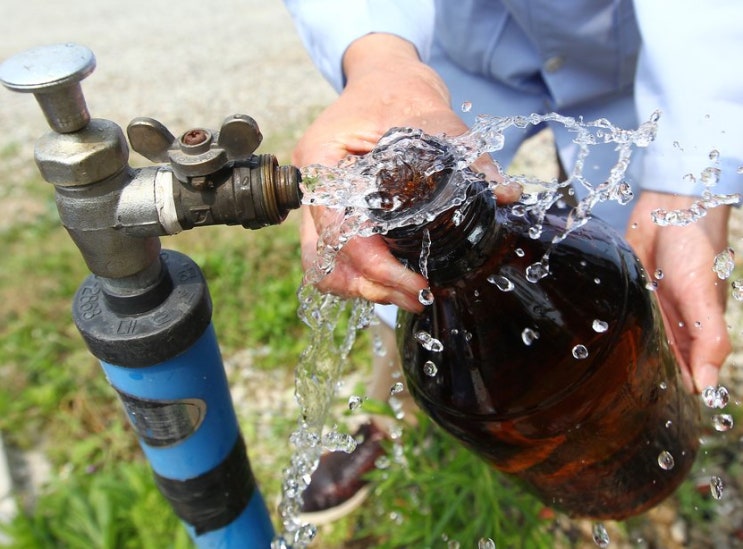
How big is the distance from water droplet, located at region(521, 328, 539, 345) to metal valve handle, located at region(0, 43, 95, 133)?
2.32ft

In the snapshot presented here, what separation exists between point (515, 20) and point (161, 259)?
134 cm

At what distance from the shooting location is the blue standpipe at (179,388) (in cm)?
110

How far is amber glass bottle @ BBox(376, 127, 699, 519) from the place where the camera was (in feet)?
3.46

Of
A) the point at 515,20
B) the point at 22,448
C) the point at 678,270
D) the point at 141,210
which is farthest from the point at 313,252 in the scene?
the point at 22,448

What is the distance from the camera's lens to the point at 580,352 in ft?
3.69

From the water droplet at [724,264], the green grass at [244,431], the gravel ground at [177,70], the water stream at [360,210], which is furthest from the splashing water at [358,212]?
the gravel ground at [177,70]

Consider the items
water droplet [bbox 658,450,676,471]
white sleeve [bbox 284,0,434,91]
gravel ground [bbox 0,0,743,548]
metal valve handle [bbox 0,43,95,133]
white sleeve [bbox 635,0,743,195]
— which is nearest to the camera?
metal valve handle [bbox 0,43,95,133]

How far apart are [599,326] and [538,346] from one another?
0.11 meters

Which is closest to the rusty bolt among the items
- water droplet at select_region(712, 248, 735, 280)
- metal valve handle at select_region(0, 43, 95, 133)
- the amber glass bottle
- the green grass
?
metal valve handle at select_region(0, 43, 95, 133)

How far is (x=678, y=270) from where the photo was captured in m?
1.52

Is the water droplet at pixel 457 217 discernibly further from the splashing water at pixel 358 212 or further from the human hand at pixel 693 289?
the human hand at pixel 693 289

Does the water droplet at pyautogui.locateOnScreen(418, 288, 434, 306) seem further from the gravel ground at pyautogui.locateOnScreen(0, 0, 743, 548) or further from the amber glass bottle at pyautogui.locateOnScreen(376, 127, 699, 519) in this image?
the gravel ground at pyautogui.locateOnScreen(0, 0, 743, 548)

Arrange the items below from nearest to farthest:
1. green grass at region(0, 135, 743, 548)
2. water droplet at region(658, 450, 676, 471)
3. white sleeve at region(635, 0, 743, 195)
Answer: water droplet at region(658, 450, 676, 471) → white sleeve at region(635, 0, 743, 195) → green grass at region(0, 135, 743, 548)

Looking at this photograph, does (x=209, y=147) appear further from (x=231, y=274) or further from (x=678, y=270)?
(x=231, y=274)
